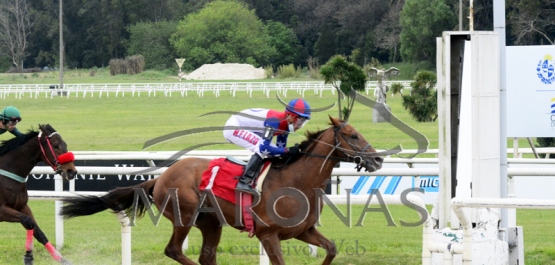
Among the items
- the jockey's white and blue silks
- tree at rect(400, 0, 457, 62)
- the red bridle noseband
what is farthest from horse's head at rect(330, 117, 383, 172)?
tree at rect(400, 0, 457, 62)

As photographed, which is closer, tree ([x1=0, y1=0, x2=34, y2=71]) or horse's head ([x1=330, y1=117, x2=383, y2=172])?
horse's head ([x1=330, y1=117, x2=383, y2=172])

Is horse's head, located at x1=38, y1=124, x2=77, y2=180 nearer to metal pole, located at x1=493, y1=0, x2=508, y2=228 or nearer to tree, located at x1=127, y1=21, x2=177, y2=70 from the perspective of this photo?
metal pole, located at x1=493, y1=0, x2=508, y2=228

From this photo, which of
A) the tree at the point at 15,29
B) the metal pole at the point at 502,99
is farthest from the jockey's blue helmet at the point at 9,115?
the tree at the point at 15,29

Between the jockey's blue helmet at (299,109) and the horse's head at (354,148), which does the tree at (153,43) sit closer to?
the jockey's blue helmet at (299,109)

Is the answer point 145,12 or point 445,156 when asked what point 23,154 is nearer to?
point 445,156

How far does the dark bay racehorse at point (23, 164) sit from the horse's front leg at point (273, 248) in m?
1.75

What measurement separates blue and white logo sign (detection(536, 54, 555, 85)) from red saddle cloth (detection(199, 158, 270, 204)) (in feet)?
14.6

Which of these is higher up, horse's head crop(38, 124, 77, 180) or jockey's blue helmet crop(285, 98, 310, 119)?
jockey's blue helmet crop(285, 98, 310, 119)

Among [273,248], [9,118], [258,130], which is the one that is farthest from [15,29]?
[273,248]

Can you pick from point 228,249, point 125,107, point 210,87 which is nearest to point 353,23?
point 210,87

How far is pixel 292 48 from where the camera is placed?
164 ft

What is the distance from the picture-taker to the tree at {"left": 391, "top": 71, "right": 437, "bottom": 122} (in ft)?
68.9

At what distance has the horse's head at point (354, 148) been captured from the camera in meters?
5.18

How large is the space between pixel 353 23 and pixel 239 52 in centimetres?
695
